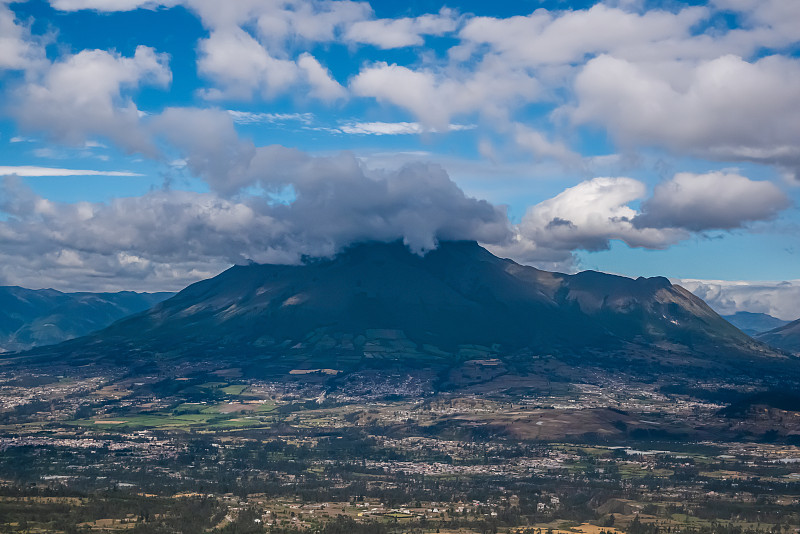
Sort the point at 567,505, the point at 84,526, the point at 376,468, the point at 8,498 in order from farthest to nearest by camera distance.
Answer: the point at 376,468
the point at 567,505
the point at 8,498
the point at 84,526

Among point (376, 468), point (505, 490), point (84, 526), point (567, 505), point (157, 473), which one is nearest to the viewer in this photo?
point (84, 526)

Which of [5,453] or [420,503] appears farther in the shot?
[5,453]

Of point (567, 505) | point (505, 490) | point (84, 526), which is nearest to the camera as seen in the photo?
point (84, 526)

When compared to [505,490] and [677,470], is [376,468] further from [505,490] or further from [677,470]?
[677,470]

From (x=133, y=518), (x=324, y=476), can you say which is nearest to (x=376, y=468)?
(x=324, y=476)

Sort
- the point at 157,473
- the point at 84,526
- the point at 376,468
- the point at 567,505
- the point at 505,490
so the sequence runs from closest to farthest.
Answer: the point at 84,526 → the point at 567,505 → the point at 505,490 → the point at 157,473 → the point at 376,468

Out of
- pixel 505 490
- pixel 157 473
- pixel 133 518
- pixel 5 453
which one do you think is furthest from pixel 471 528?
pixel 5 453

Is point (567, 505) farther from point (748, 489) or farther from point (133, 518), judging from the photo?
point (133, 518)

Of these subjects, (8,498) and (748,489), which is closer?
(8,498)
